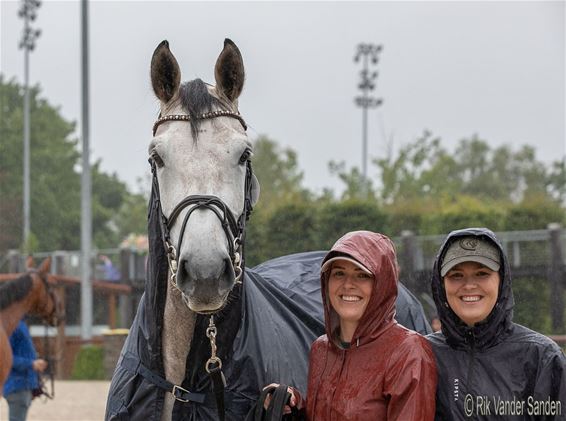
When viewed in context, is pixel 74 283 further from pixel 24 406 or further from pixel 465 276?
pixel 465 276

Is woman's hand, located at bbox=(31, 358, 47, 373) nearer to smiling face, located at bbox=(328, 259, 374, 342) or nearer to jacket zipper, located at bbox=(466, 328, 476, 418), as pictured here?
smiling face, located at bbox=(328, 259, 374, 342)

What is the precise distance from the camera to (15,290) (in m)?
9.74

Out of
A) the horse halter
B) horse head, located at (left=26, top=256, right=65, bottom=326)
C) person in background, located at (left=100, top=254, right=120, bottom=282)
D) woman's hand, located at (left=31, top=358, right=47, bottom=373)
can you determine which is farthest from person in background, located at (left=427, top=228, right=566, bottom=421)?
person in background, located at (left=100, top=254, right=120, bottom=282)

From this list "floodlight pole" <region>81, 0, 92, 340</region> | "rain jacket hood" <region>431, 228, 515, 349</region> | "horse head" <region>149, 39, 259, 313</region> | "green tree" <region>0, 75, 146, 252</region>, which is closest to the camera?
"rain jacket hood" <region>431, 228, 515, 349</region>

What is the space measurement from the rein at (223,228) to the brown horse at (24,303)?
16.3 feet

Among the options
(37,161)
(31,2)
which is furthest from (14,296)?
(37,161)

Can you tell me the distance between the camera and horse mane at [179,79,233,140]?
3477 millimetres

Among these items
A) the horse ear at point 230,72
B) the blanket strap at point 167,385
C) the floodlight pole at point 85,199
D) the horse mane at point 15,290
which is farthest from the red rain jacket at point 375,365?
the floodlight pole at point 85,199

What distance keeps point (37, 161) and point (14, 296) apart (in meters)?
33.7

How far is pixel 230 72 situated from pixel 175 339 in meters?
1.08

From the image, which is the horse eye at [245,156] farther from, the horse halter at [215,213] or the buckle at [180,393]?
the buckle at [180,393]

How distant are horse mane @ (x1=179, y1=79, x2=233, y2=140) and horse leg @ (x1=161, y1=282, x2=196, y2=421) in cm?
64

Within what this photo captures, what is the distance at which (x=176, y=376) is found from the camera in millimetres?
3525

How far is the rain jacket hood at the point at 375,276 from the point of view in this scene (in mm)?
3053
